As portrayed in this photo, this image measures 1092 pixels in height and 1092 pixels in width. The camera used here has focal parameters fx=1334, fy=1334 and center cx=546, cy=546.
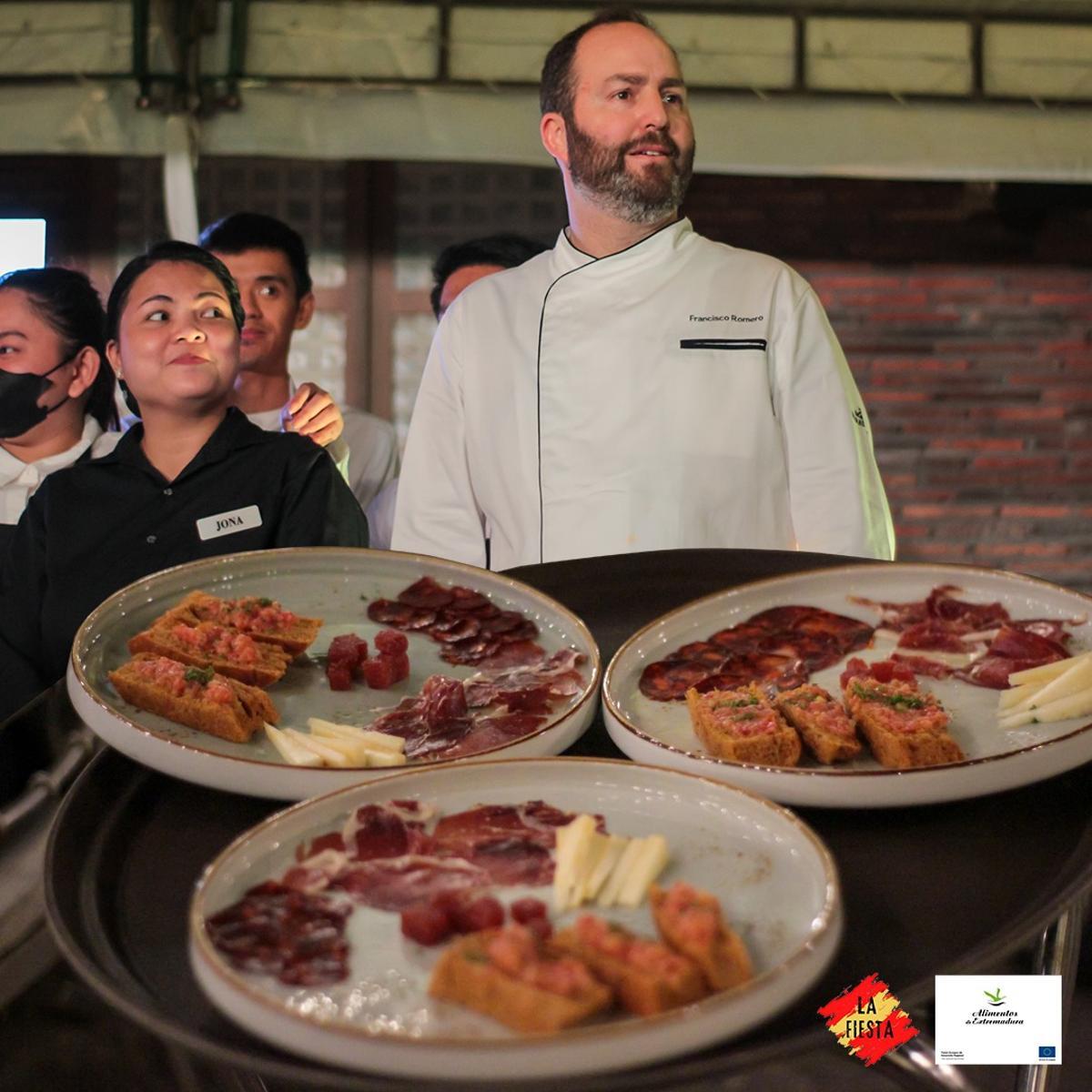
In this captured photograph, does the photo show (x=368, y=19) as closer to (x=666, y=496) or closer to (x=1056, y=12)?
(x=1056, y=12)

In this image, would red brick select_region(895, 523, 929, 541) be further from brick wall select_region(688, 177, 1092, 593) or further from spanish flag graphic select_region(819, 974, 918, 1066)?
spanish flag graphic select_region(819, 974, 918, 1066)

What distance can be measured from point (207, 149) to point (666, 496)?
11.7 ft

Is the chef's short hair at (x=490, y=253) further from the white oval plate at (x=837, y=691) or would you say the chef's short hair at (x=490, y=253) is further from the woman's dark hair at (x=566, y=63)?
the white oval plate at (x=837, y=691)

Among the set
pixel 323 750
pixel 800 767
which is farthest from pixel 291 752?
pixel 800 767

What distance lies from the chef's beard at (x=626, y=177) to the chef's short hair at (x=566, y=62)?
0.08 m

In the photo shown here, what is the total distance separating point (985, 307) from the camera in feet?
22.8

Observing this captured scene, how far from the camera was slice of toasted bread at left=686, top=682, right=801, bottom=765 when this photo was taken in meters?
1.07

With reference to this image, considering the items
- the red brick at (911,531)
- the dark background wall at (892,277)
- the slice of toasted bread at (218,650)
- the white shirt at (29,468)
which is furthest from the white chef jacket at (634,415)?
the red brick at (911,531)

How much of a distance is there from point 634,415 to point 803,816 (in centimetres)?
161

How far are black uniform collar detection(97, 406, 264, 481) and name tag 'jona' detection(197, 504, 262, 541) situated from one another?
10cm

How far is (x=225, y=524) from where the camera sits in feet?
7.54

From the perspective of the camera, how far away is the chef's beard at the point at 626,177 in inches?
99.1

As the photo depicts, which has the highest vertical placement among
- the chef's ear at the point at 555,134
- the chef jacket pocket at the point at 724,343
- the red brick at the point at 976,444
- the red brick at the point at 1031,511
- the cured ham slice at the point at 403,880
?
the chef's ear at the point at 555,134

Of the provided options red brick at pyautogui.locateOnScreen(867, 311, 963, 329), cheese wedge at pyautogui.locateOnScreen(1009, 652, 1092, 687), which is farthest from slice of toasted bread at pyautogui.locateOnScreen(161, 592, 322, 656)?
red brick at pyautogui.locateOnScreen(867, 311, 963, 329)
